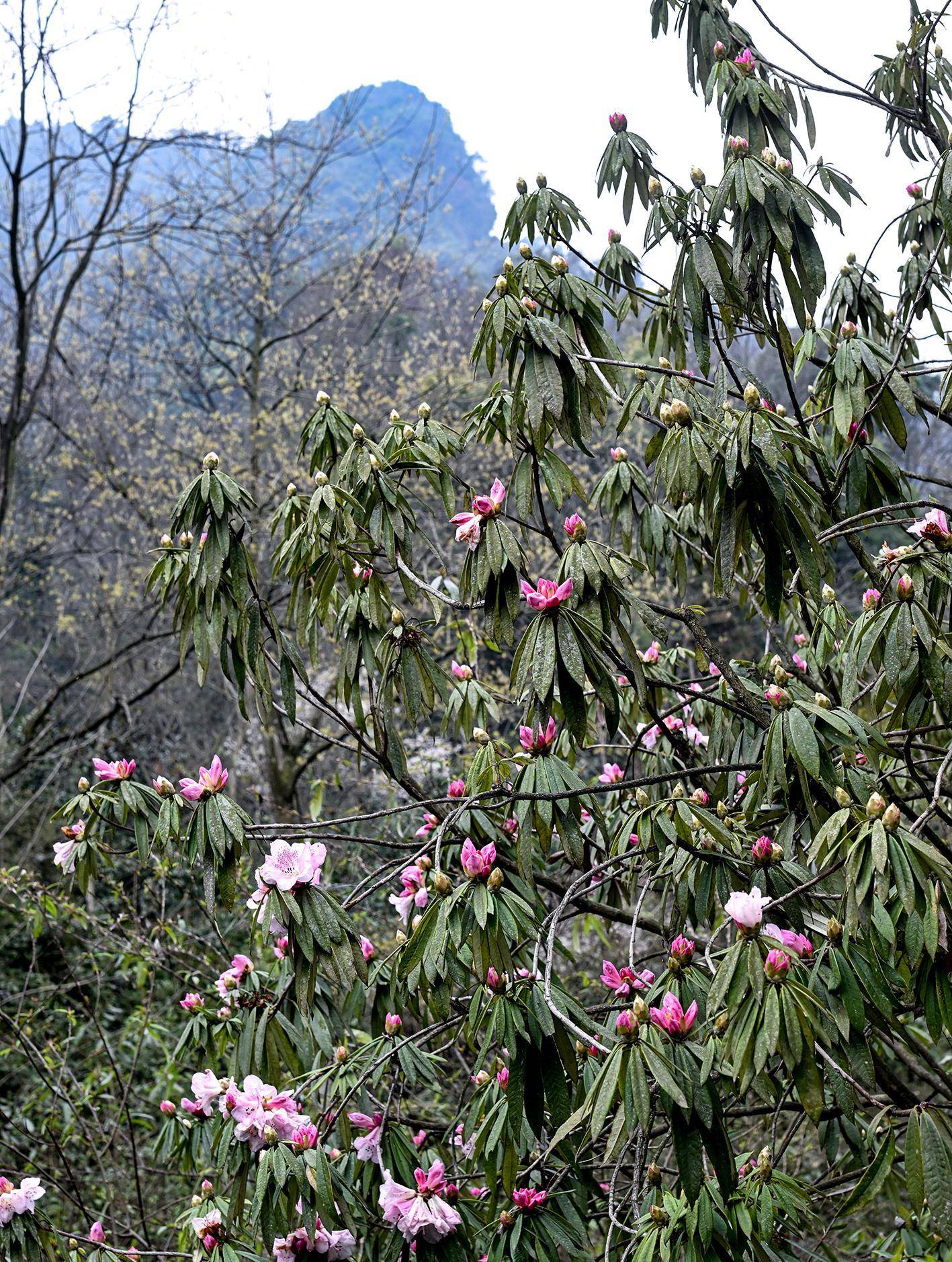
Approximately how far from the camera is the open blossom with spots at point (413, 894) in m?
1.59

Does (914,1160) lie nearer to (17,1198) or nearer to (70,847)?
(70,847)

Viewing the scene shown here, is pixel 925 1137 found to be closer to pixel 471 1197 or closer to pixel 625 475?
pixel 471 1197

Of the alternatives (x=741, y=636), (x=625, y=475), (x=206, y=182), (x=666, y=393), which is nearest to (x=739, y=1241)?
(x=625, y=475)

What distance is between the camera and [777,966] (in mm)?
975

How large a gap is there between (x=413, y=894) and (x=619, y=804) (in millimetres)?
681

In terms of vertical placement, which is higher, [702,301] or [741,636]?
[702,301]

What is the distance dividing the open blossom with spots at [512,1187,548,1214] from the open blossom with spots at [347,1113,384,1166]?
0.27 meters

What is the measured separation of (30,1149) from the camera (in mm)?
3711

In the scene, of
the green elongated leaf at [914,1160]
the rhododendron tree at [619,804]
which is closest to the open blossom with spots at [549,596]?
the rhododendron tree at [619,804]

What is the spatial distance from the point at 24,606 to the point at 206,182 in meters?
4.50

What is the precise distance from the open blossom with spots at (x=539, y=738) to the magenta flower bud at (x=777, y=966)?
1.33 ft

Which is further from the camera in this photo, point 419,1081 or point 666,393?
point 666,393

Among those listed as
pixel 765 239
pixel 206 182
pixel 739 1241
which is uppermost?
pixel 206 182

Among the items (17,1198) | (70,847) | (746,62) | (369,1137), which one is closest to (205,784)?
(70,847)
